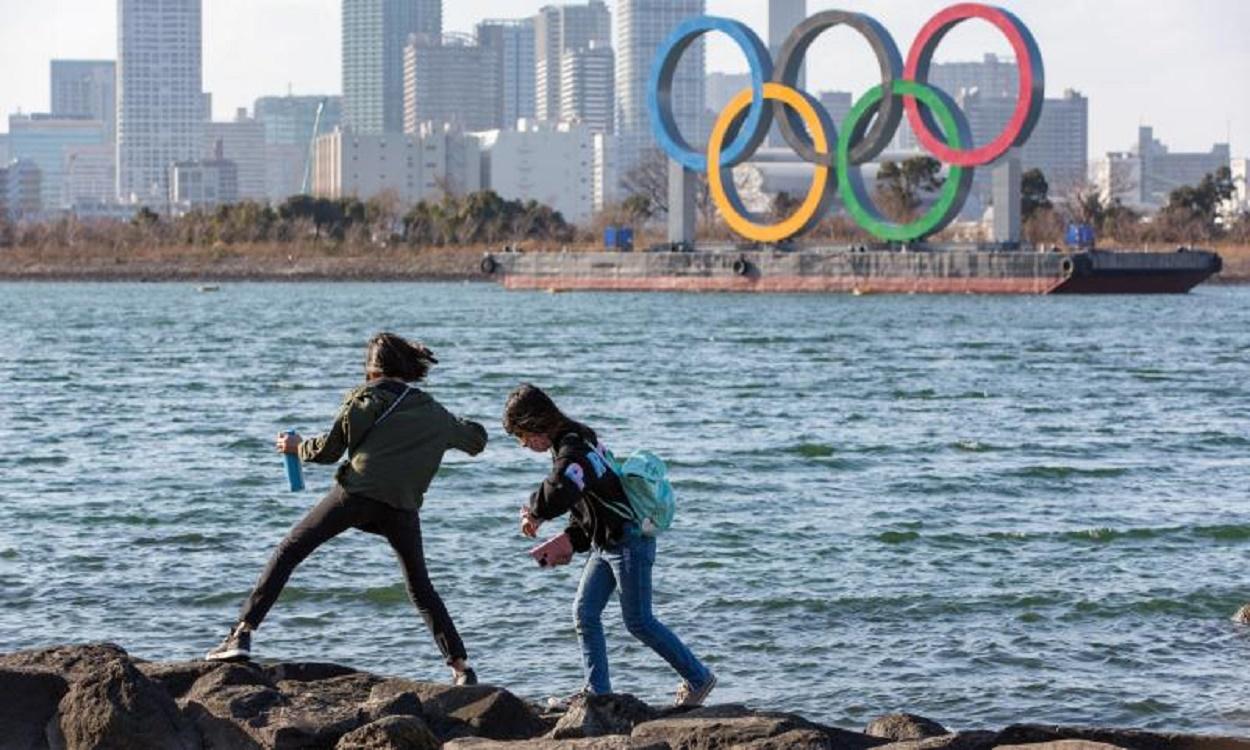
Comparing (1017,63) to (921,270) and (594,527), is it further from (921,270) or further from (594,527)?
(594,527)

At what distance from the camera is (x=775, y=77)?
64125mm

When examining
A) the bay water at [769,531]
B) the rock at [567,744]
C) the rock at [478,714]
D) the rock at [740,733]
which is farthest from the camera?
the bay water at [769,531]

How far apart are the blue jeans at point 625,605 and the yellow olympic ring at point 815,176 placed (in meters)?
55.2

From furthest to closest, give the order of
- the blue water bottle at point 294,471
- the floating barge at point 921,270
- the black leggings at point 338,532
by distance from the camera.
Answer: the floating barge at point 921,270
the blue water bottle at point 294,471
the black leggings at point 338,532

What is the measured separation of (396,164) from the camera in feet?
568

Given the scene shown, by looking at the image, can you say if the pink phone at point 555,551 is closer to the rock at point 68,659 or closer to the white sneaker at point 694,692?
the white sneaker at point 694,692

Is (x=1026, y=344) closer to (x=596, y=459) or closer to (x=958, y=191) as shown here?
(x=958, y=191)

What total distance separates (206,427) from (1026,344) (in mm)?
21064

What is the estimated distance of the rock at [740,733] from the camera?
6875 millimetres

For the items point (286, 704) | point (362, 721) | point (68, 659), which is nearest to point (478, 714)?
point (362, 721)

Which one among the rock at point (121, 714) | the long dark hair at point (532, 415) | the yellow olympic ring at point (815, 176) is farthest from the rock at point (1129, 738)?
the yellow olympic ring at point (815, 176)

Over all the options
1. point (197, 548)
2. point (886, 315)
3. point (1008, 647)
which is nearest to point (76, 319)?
point (886, 315)

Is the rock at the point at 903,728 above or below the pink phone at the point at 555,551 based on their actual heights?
below

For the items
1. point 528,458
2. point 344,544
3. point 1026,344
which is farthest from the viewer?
point 1026,344
